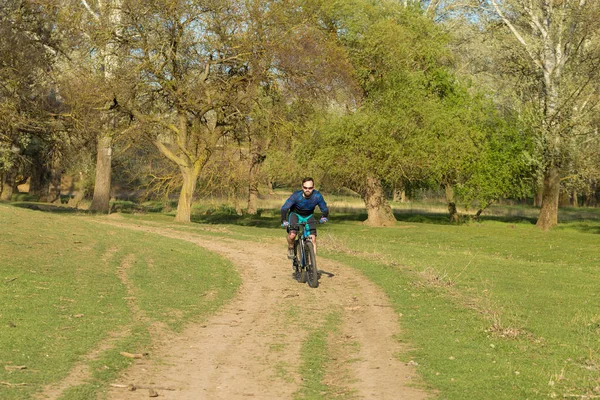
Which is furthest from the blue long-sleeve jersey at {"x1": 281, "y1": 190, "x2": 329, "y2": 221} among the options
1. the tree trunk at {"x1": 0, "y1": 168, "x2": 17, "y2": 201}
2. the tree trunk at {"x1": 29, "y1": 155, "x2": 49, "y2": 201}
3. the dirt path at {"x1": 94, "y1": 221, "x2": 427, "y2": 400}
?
the tree trunk at {"x1": 0, "y1": 168, "x2": 17, "y2": 201}

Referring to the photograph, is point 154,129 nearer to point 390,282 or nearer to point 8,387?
point 390,282

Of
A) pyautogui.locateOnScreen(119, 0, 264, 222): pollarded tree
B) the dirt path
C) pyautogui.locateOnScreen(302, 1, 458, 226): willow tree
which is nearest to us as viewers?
the dirt path

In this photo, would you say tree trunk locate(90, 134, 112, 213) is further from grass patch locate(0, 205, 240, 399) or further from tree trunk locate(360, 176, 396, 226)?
grass patch locate(0, 205, 240, 399)

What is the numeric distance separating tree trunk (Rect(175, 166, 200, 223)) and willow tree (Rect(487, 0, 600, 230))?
65.7ft

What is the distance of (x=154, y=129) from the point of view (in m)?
40.7

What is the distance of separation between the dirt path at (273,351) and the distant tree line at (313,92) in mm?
22229

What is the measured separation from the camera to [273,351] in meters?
11.1

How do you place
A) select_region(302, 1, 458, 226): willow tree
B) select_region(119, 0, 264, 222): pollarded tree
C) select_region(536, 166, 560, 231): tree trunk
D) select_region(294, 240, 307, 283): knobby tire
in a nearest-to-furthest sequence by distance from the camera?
1. select_region(294, 240, 307, 283): knobby tire
2. select_region(119, 0, 264, 222): pollarded tree
3. select_region(302, 1, 458, 226): willow tree
4. select_region(536, 166, 560, 231): tree trunk

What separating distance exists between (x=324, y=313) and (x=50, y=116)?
3118cm

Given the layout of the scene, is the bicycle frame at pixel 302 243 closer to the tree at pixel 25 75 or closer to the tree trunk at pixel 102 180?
the tree at pixel 25 75

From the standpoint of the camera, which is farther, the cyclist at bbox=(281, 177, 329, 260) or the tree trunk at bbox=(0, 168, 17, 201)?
the tree trunk at bbox=(0, 168, 17, 201)

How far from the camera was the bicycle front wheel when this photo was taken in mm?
16812

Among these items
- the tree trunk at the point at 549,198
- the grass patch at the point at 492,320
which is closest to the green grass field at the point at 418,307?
the grass patch at the point at 492,320

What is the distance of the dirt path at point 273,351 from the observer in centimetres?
912
